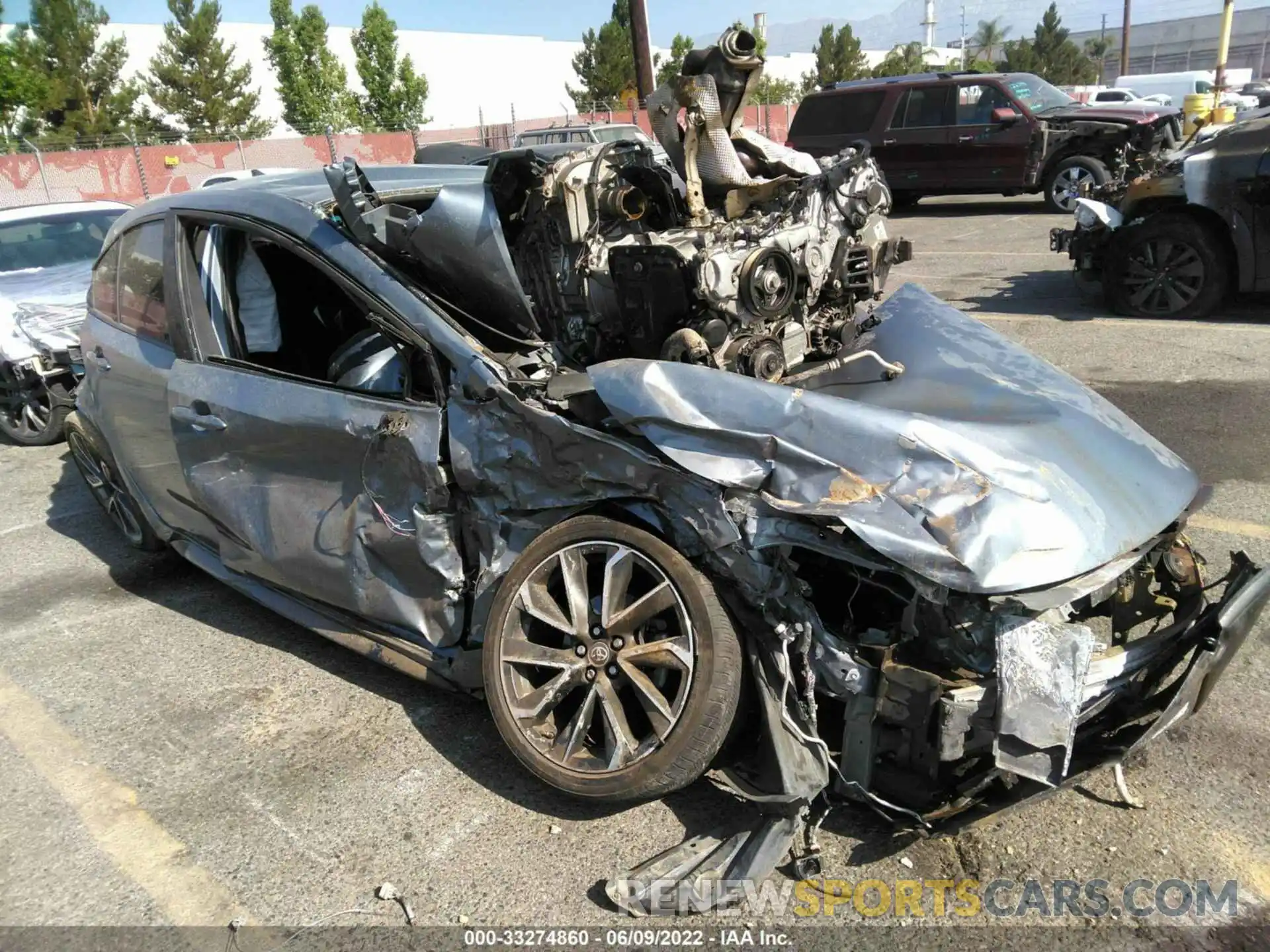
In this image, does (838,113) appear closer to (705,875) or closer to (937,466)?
(937,466)

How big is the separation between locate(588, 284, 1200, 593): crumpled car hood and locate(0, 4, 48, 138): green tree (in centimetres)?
3672

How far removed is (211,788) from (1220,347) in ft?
23.8

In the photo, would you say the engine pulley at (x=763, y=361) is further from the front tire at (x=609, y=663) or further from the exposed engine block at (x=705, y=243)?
the front tire at (x=609, y=663)

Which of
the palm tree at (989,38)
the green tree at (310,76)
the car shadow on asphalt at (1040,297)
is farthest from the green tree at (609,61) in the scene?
the palm tree at (989,38)

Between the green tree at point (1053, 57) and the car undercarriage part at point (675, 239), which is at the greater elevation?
the green tree at point (1053, 57)

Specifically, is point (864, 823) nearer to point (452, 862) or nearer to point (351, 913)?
point (452, 862)

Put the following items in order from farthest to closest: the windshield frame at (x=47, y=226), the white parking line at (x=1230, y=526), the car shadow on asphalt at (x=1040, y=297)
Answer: the car shadow on asphalt at (x=1040, y=297) → the windshield frame at (x=47, y=226) → the white parking line at (x=1230, y=526)

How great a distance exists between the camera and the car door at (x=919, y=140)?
15.2 meters

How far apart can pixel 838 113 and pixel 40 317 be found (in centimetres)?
1321

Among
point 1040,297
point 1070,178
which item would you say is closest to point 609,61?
point 1070,178

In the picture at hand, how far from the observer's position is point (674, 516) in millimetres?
2611

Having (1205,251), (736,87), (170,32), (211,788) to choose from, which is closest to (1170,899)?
(211,788)

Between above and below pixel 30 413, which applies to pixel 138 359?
above

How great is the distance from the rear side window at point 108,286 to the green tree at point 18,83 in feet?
110
